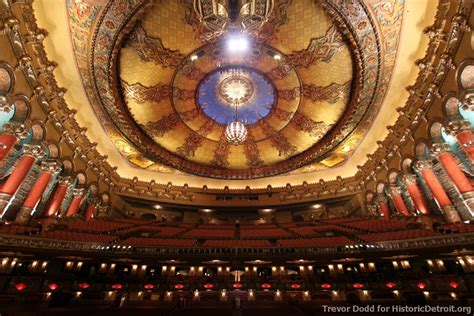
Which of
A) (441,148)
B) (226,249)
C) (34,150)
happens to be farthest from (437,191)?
(34,150)

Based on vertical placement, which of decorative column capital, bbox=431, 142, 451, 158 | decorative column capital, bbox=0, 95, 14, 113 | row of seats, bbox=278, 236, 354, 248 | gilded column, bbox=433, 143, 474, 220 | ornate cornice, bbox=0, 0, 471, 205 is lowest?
row of seats, bbox=278, 236, 354, 248

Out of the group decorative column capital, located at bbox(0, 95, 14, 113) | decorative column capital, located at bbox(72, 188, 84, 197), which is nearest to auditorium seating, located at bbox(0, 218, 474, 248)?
decorative column capital, located at bbox(72, 188, 84, 197)

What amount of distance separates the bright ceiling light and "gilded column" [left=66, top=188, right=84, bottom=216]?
936 centimetres

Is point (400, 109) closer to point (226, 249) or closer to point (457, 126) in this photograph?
point (457, 126)

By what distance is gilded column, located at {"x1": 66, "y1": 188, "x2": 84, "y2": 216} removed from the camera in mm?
10203

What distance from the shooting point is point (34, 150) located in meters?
7.97

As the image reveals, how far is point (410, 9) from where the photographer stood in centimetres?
698

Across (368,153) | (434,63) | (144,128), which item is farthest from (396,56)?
(144,128)

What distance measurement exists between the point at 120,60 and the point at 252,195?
10.2m

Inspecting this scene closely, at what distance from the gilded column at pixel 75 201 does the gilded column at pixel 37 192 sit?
5.25 ft

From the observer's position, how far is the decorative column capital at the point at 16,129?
679 centimetres

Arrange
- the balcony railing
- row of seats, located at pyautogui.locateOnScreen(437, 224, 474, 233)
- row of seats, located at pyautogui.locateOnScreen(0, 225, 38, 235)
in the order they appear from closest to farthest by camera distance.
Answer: the balcony railing
row of seats, located at pyautogui.locateOnScreen(437, 224, 474, 233)
row of seats, located at pyautogui.locateOnScreen(0, 225, 38, 235)

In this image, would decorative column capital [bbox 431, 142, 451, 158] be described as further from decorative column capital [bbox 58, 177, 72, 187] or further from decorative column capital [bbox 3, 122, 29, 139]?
decorative column capital [bbox 58, 177, 72, 187]

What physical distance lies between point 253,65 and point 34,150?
9.21 m
